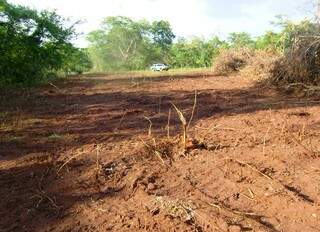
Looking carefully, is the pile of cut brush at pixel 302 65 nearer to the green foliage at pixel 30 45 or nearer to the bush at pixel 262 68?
the bush at pixel 262 68

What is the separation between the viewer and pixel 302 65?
902 cm

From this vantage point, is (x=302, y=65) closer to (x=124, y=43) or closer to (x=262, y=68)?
(x=262, y=68)

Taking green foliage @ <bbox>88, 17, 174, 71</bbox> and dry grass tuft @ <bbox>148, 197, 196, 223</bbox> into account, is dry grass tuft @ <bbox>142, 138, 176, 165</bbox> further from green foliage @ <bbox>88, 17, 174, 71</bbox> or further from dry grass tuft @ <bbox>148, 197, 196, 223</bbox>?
green foliage @ <bbox>88, 17, 174, 71</bbox>

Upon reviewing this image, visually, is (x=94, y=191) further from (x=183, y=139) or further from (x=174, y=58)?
(x=174, y=58)

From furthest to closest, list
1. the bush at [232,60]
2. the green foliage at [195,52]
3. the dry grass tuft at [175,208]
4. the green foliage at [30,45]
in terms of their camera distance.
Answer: the green foliage at [195,52] < the bush at [232,60] < the green foliage at [30,45] < the dry grass tuft at [175,208]

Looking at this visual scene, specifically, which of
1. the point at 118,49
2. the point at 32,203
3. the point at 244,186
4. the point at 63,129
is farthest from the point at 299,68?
the point at 118,49

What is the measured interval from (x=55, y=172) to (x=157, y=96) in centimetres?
515

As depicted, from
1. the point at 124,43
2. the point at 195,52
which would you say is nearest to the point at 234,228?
the point at 195,52

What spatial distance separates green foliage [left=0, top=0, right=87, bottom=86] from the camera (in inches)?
516

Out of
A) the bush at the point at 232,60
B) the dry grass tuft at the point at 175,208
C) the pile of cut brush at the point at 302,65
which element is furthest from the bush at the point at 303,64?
the bush at the point at 232,60

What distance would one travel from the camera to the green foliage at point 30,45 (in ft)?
43.0

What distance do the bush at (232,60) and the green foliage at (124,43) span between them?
129 feet

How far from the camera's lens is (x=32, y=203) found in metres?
3.79

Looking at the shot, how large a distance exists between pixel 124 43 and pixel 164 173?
57.5 meters
